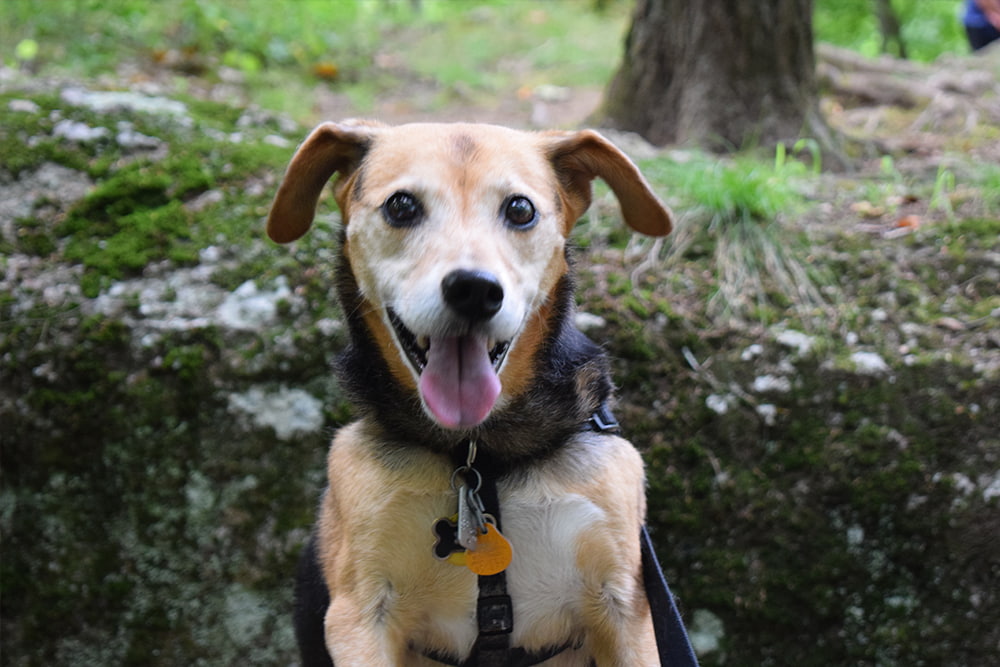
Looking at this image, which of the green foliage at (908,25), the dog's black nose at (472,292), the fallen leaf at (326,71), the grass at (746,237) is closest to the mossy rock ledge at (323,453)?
the grass at (746,237)

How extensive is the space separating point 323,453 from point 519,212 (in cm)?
154

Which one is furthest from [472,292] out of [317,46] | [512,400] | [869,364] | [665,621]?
[317,46]

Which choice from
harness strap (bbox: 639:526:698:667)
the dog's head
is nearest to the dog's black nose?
the dog's head

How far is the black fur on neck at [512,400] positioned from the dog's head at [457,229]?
0.04 m

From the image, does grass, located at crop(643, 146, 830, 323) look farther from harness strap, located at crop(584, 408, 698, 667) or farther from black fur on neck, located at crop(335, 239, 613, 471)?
harness strap, located at crop(584, 408, 698, 667)

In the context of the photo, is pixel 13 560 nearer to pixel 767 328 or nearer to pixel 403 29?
pixel 767 328

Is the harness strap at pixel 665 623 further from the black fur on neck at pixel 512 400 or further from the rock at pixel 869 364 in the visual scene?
the rock at pixel 869 364

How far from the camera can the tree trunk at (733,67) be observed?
4875mm

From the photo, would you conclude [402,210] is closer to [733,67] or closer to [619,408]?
[619,408]

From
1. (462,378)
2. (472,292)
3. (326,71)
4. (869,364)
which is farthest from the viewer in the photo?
(326,71)

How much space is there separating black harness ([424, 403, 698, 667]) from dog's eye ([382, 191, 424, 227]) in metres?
0.77

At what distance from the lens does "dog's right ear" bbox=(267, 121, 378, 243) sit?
2355 millimetres

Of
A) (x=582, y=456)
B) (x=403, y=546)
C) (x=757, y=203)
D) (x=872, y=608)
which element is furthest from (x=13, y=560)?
(x=757, y=203)

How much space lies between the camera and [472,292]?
1.86m
